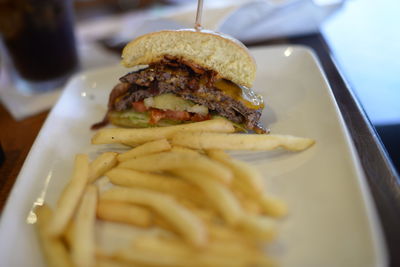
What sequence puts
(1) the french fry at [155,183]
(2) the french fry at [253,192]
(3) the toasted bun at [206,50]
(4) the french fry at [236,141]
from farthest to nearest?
1. (3) the toasted bun at [206,50]
2. (4) the french fry at [236,141]
3. (1) the french fry at [155,183]
4. (2) the french fry at [253,192]

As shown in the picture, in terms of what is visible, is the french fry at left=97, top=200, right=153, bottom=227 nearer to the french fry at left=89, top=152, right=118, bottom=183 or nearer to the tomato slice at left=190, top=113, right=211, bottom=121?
the french fry at left=89, top=152, right=118, bottom=183

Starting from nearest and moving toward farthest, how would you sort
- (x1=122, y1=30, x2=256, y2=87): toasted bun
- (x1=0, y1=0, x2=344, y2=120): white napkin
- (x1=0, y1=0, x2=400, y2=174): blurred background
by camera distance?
(x1=122, y1=30, x2=256, y2=87): toasted bun, (x1=0, y1=0, x2=400, y2=174): blurred background, (x1=0, y1=0, x2=344, y2=120): white napkin

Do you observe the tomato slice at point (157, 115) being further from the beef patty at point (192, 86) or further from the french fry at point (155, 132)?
the french fry at point (155, 132)

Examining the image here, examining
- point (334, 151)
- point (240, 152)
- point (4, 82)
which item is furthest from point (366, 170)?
point (4, 82)

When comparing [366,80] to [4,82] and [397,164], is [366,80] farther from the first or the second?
[4,82]

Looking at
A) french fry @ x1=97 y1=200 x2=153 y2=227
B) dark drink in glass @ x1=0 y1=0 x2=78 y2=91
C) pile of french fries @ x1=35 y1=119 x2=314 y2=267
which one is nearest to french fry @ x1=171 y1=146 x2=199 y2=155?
pile of french fries @ x1=35 y1=119 x2=314 y2=267

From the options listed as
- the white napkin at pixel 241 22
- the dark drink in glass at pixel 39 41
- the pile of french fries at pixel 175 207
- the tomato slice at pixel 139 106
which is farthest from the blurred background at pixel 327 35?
the tomato slice at pixel 139 106
